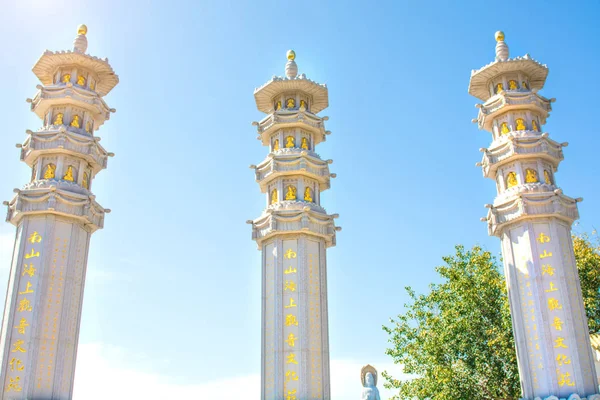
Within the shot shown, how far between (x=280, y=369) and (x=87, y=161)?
9624 millimetres

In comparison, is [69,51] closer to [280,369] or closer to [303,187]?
[303,187]

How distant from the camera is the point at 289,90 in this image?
23688 mm

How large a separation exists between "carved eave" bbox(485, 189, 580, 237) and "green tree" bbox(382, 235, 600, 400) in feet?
16.2

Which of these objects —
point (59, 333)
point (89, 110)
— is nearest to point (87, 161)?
point (89, 110)

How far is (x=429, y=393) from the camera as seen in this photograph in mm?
23953

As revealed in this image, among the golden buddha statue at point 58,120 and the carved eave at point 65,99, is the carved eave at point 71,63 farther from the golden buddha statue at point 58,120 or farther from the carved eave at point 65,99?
the golden buddha statue at point 58,120

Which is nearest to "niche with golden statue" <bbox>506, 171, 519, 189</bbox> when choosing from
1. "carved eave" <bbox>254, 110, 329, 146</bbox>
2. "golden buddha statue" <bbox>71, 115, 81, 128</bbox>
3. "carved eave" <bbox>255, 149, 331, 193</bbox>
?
"carved eave" <bbox>255, 149, 331, 193</bbox>

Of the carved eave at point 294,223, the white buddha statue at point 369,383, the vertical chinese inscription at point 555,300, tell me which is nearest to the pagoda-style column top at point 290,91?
the carved eave at point 294,223

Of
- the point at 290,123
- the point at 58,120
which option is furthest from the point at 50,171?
the point at 290,123

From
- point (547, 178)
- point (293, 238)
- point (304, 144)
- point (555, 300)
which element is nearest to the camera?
point (555, 300)

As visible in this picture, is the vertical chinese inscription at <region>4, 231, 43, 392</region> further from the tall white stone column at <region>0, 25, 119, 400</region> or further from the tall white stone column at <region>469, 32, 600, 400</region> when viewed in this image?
the tall white stone column at <region>469, 32, 600, 400</region>

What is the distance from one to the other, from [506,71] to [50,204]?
16030 millimetres

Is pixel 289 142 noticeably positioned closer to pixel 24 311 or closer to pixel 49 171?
pixel 49 171

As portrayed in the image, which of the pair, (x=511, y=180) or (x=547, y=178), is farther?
(x=511, y=180)
